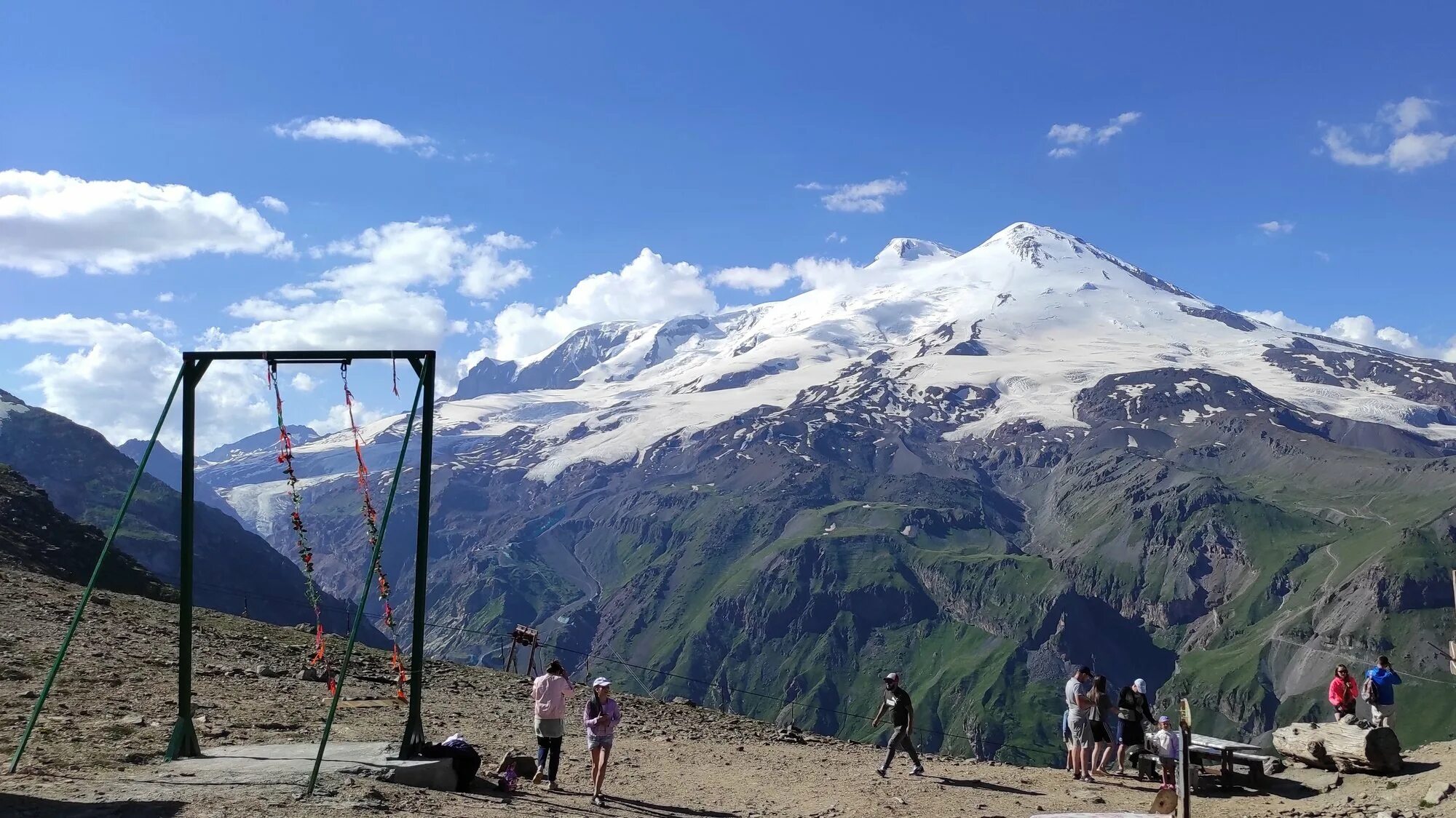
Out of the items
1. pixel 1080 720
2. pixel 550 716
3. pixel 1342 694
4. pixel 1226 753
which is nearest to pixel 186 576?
pixel 550 716

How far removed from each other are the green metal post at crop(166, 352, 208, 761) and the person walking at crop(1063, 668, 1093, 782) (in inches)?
713

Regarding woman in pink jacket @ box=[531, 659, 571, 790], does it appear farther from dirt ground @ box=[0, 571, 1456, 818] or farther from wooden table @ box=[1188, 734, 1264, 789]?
wooden table @ box=[1188, 734, 1264, 789]

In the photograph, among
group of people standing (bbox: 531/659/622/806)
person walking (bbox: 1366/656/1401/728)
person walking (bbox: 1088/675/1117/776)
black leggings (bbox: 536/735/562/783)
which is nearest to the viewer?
group of people standing (bbox: 531/659/622/806)

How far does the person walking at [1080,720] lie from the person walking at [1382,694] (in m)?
6.43

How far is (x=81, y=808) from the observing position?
16.4 m

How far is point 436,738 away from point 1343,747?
65.8 ft

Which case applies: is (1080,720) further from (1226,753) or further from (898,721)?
(898,721)

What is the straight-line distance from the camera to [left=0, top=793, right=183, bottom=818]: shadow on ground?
16031mm

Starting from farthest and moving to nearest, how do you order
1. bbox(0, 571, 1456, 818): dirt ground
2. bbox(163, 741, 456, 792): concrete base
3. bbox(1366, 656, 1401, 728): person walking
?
bbox(1366, 656, 1401, 728): person walking
bbox(163, 741, 456, 792): concrete base
bbox(0, 571, 1456, 818): dirt ground

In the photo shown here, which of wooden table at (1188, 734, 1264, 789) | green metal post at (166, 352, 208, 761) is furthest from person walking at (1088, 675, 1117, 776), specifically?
green metal post at (166, 352, 208, 761)

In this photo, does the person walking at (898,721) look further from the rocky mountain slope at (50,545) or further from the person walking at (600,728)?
the rocky mountain slope at (50,545)

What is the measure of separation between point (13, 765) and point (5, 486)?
1666 inches

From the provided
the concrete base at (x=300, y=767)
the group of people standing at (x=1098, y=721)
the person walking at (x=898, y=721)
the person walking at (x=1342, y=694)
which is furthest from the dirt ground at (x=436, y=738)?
the person walking at (x=1342, y=694)

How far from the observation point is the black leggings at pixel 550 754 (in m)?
22.5
